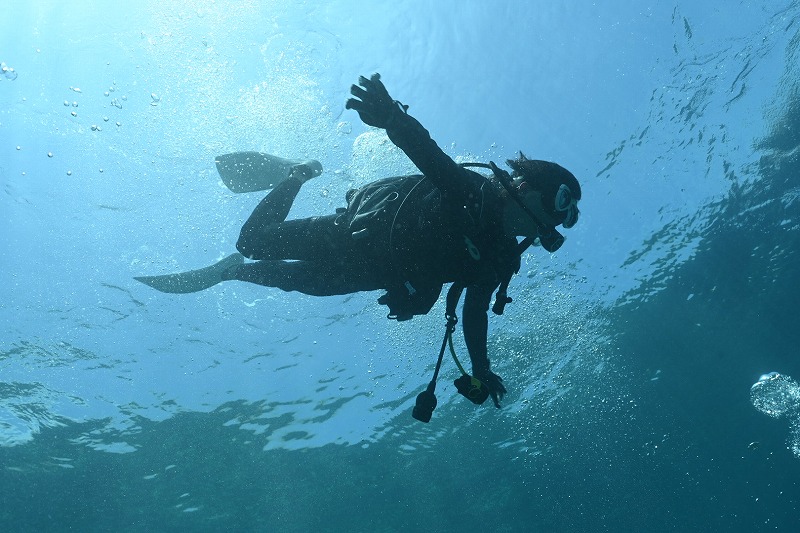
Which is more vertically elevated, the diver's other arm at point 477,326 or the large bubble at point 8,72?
the large bubble at point 8,72

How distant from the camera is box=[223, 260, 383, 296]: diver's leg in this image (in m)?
4.76

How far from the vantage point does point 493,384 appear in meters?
4.66

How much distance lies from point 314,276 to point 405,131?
6.95ft

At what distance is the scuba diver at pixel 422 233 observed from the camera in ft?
11.9

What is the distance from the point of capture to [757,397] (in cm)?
2712

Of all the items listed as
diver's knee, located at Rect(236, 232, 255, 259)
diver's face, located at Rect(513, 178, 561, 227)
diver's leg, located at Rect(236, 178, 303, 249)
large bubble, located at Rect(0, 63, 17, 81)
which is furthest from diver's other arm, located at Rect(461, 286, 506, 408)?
large bubble, located at Rect(0, 63, 17, 81)

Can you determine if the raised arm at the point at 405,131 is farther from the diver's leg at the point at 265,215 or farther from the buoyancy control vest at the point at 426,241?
the diver's leg at the point at 265,215

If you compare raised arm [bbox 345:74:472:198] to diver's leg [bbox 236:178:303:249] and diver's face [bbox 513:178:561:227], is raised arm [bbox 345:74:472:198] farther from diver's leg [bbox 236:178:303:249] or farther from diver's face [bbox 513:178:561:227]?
diver's leg [bbox 236:178:303:249]

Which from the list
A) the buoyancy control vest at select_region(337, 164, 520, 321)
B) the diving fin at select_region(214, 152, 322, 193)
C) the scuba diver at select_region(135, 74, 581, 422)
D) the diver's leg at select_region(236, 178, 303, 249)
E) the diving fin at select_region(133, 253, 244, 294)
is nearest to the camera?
the scuba diver at select_region(135, 74, 581, 422)

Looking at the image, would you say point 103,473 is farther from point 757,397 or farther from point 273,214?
point 757,397

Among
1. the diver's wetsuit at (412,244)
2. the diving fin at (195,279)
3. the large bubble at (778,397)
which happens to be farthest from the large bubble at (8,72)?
the large bubble at (778,397)

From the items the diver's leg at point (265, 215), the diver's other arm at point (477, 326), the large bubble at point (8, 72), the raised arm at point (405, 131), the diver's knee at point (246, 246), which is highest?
the large bubble at point (8, 72)

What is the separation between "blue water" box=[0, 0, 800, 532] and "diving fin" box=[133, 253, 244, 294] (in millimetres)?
3867

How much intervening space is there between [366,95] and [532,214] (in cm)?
168
